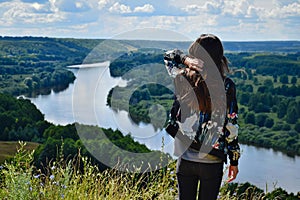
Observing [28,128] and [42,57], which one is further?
[42,57]

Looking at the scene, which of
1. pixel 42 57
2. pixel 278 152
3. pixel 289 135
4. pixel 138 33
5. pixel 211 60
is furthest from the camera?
pixel 42 57

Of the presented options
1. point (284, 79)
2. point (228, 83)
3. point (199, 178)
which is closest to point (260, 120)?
point (284, 79)

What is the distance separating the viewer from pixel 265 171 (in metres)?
26.9

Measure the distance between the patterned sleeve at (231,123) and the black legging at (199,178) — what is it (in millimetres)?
89

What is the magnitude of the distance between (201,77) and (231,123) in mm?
273

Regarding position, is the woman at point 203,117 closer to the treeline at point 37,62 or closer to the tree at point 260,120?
the treeline at point 37,62

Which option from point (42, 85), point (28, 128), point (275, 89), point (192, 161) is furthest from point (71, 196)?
Result: point (275, 89)

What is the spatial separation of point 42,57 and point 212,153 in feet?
193

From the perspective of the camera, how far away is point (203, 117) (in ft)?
6.90

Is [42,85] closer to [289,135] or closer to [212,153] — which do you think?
[289,135]

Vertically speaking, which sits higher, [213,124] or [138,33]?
[138,33]

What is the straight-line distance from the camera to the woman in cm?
206

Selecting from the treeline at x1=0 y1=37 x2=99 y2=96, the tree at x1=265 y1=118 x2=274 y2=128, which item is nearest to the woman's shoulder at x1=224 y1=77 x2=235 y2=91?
the treeline at x1=0 y1=37 x2=99 y2=96

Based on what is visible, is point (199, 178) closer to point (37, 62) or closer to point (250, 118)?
point (250, 118)
